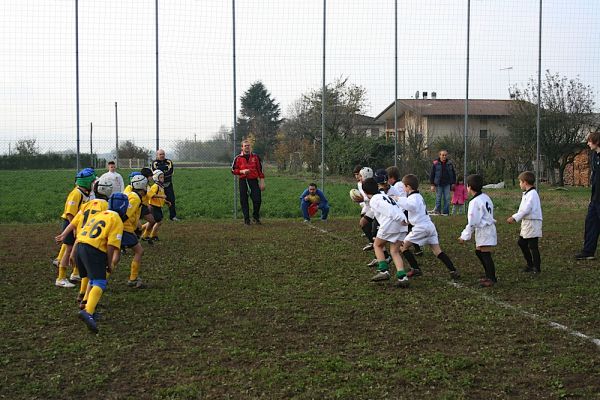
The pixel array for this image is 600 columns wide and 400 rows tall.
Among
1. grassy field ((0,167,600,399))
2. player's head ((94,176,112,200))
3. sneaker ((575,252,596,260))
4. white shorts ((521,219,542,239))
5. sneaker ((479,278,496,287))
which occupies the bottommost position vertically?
grassy field ((0,167,600,399))

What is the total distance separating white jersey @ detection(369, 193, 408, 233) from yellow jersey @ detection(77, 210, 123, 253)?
11.6 feet

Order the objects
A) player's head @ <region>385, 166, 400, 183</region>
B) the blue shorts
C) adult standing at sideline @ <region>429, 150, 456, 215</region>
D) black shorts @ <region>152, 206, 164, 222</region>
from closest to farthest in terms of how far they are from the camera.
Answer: the blue shorts
player's head @ <region>385, 166, 400, 183</region>
black shorts @ <region>152, 206, 164, 222</region>
adult standing at sideline @ <region>429, 150, 456, 215</region>

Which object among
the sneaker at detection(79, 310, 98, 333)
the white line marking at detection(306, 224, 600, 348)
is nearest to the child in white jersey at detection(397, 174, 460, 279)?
the white line marking at detection(306, 224, 600, 348)

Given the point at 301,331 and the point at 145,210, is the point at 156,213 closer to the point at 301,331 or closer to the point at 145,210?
the point at 145,210

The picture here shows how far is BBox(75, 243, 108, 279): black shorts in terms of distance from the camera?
712 cm

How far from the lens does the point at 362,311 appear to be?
7.61 m

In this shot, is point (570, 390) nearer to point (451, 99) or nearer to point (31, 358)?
point (31, 358)

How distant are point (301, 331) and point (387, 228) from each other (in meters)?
2.65

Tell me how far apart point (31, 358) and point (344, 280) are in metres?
4.60

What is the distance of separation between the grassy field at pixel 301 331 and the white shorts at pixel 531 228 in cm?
61

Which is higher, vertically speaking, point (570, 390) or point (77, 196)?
point (77, 196)

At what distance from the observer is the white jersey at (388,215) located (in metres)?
8.95

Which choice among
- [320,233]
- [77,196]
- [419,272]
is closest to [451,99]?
[320,233]

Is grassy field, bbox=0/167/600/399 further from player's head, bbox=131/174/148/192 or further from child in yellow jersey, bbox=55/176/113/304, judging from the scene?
player's head, bbox=131/174/148/192
